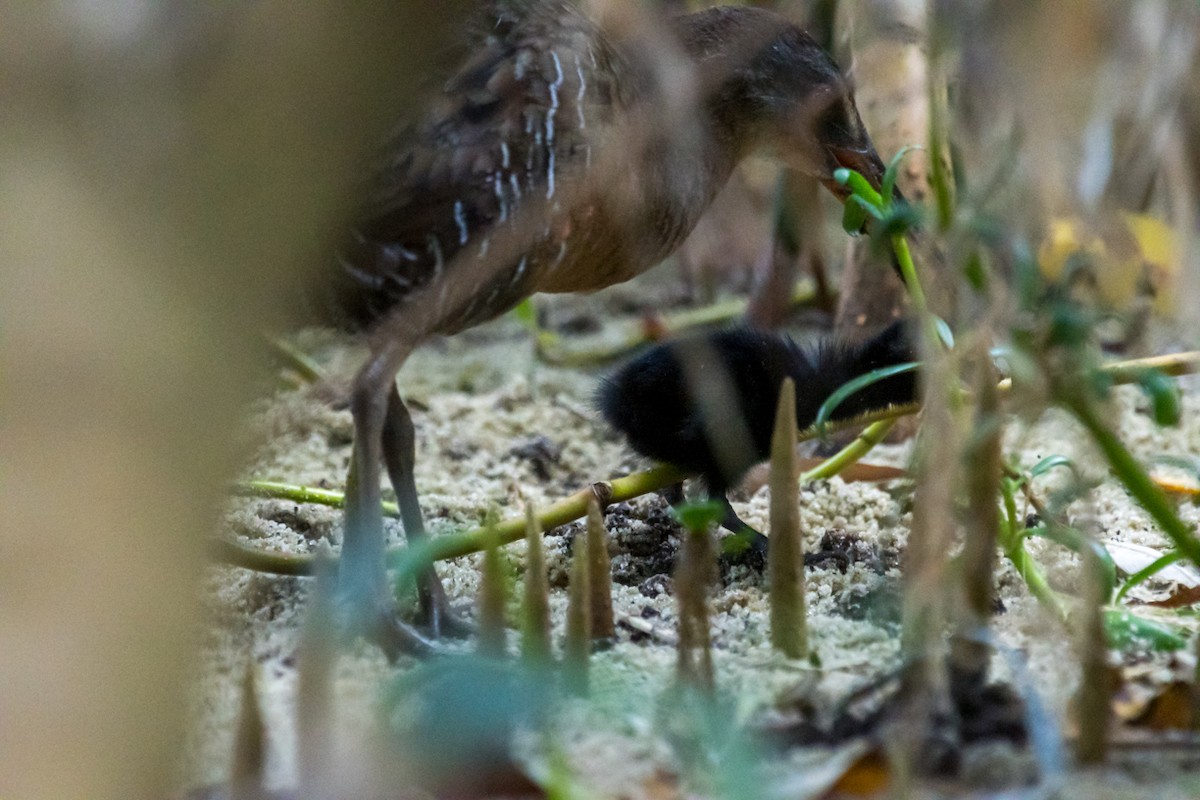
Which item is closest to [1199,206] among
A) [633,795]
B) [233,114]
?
[633,795]

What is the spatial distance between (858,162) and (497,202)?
3.43 feet

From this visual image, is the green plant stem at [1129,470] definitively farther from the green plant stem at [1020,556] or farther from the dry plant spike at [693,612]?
the dry plant spike at [693,612]

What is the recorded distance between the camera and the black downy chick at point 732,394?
7.54 ft

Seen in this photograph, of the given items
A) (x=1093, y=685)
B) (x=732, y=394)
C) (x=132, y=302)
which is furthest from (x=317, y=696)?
(x=732, y=394)

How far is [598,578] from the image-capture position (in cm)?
167

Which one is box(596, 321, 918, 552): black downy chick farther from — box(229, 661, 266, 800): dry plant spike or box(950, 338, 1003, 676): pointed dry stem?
box(229, 661, 266, 800): dry plant spike

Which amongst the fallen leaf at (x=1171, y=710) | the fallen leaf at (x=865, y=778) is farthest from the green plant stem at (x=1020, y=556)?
the fallen leaf at (x=865, y=778)

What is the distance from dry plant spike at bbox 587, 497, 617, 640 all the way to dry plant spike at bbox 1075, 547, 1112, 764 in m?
0.63

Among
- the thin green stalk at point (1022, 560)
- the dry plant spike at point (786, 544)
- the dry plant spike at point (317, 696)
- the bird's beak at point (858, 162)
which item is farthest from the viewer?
the bird's beak at point (858, 162)

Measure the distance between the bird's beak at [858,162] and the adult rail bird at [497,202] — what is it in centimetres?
45

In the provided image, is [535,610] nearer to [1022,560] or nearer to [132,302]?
[132,302]

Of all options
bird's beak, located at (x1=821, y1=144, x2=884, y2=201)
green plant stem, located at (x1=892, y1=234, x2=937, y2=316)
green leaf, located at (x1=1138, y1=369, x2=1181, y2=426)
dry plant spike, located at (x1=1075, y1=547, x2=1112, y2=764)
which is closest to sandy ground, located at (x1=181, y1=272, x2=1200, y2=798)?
dry plant spike, located at (x1=1075, y1=547, x2=1112, y2=764)

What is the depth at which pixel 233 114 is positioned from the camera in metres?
1.04

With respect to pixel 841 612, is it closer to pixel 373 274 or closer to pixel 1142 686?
pixel 1142 686
